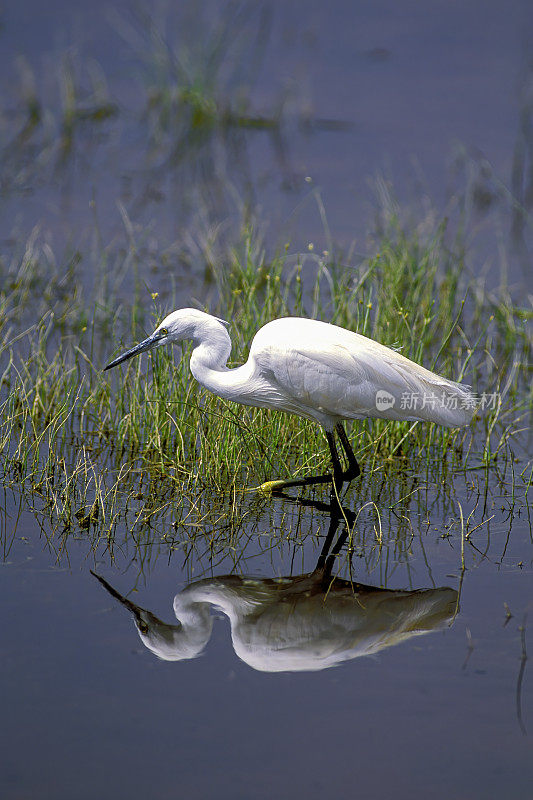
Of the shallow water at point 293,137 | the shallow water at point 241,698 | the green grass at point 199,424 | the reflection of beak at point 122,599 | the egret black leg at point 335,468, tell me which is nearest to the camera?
the shallow water at point 241,698

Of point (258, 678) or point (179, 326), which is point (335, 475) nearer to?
point (179, 326)

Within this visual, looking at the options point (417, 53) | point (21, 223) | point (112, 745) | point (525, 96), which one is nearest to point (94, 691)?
point (112, 745)

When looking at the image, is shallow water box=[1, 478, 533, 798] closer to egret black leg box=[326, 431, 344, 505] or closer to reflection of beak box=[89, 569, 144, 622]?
reflection of beak box=[89, 569, 144, 622]

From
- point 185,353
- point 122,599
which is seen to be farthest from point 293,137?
point 122,599

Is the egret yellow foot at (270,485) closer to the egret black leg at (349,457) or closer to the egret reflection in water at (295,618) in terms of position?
the egret black leg at (349,457)

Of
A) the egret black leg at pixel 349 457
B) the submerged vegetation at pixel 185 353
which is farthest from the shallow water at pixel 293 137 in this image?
the egret black leg at pixel 349 457

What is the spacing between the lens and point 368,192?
10906 millimetres

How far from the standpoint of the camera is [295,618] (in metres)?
4.57

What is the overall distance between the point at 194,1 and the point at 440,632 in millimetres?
10825

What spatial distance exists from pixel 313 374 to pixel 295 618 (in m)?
1.47

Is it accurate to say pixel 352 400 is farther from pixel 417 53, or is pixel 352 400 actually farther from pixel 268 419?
pixel 417 53

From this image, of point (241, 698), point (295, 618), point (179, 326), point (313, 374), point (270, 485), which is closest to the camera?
point (241, 698)

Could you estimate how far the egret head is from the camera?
18.0 feet

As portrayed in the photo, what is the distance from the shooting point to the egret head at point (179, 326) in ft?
18.0
